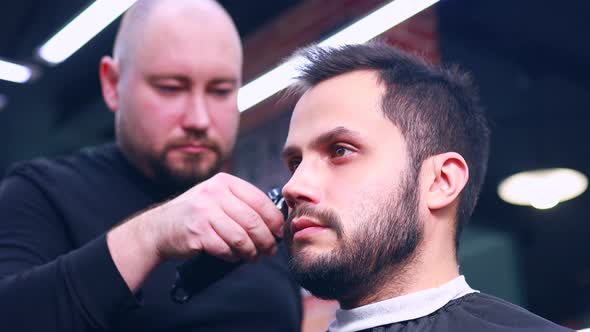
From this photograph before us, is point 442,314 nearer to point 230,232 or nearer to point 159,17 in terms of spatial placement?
point 230,232

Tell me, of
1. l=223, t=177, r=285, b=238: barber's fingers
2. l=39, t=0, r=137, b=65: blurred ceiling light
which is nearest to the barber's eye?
l=223, t=177, r=285, b=238: barber's fingers

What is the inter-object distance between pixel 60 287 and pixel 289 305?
67 cm

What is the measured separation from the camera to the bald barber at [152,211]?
1258mm

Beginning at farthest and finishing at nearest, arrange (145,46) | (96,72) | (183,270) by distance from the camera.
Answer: (96,72), (145,46), (183,270)

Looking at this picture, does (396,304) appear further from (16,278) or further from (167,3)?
(167,3)

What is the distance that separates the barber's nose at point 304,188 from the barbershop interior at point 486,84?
1.79m

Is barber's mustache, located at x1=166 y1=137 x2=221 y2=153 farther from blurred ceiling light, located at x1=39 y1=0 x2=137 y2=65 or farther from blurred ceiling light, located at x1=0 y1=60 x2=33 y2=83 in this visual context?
blurred ceiling light, located at x1=0 y1=60 x2=33 y2=83

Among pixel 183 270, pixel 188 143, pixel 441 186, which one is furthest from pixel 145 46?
pixel 441 186

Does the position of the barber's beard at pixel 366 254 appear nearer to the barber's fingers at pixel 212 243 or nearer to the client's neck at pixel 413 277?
the client's neck at pixel 413 277

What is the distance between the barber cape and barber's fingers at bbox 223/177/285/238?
0.24 metres

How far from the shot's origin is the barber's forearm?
1.27 meters

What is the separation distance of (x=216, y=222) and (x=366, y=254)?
29 cm

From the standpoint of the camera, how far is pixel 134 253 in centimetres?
128

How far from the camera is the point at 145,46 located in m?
1.85
